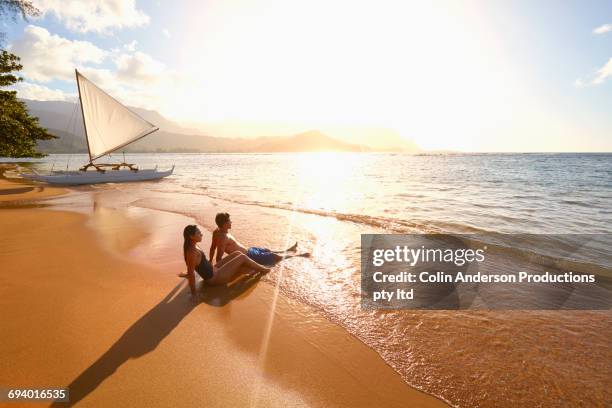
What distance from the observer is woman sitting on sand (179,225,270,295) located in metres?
5.82

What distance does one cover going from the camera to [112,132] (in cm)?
3169

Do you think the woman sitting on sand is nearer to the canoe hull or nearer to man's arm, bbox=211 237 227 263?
man's arm, bbox=211 237 227 263

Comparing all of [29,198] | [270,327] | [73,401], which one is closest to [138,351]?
[73,401]

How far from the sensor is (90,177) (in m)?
28.3

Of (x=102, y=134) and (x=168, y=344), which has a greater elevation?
(x=102, y=134)

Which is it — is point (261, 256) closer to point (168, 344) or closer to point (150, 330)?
point (150, 330)

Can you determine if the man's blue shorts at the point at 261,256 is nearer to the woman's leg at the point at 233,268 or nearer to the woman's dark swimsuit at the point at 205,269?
the woman's leg at the point at 233,268

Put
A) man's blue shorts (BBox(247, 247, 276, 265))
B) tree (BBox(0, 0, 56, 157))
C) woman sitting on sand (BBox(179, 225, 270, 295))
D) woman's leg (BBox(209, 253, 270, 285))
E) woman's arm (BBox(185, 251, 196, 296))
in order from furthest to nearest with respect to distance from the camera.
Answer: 1. tree (BBox(0, 0, 56, 157))
2. man's blue shorts (BBox(247, 247, 276, 265))
3. woman's leg (BBox(209, 253, 270, 285))
4. woman's arm (BBox(185, 251, 196, 296))
5. woman sitting on sand (BBox(179, 225, 270, 295))

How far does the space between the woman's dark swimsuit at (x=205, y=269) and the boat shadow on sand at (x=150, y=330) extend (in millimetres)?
277

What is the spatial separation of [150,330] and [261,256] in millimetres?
3279

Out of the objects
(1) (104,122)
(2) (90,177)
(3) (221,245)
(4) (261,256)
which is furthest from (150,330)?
(1) (104,122)

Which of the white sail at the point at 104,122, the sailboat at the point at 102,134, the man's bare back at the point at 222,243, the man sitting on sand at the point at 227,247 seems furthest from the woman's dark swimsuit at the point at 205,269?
the white sail at the point at 104,122

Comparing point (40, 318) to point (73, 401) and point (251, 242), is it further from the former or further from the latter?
point (251, 242)

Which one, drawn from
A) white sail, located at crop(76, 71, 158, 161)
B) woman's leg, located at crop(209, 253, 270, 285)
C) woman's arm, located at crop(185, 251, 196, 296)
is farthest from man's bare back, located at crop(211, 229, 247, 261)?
white sail, located at crop(76, 71, 158, 161)
